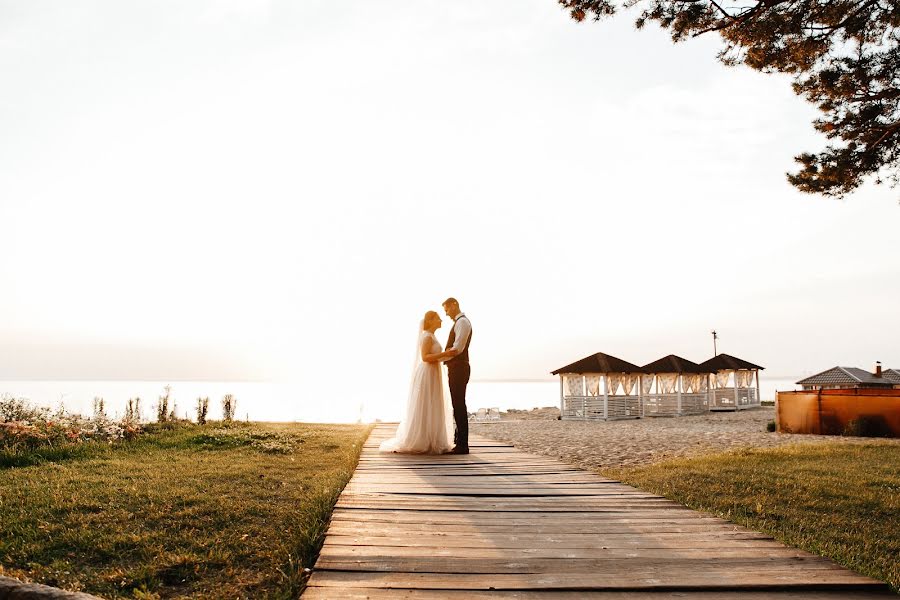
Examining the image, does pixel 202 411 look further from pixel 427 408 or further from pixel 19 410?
pixel 427 408

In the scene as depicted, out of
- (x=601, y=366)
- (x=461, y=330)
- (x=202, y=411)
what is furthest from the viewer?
(x=601, y=366)

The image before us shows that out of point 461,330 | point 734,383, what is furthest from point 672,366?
point 461,330

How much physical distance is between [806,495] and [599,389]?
78.9 ft

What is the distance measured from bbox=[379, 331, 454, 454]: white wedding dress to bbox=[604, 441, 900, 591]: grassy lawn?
258 cm

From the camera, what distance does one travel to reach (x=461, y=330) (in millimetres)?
8797

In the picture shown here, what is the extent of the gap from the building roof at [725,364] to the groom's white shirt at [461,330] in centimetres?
2928

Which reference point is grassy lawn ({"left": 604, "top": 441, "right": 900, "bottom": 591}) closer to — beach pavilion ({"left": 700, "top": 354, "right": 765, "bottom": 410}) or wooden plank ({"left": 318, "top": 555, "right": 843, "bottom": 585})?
wooden plank ({"left": 318, "top": 555, "right": 843, "bottom": 585})

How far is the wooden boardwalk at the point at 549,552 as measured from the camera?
9.99 ft

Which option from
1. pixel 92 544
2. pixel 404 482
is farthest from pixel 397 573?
pixel 404 482

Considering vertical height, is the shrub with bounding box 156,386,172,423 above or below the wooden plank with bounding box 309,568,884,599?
above

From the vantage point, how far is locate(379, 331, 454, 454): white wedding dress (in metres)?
9.04

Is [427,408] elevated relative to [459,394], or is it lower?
lower

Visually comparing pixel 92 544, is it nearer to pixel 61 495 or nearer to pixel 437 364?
pixel 61 495

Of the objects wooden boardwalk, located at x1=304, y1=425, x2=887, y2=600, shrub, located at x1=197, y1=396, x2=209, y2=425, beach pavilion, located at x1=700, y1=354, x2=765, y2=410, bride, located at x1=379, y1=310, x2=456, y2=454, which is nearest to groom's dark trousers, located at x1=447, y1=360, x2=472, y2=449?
bride, located at x1=379, y1=310, x2=456, y2=454
